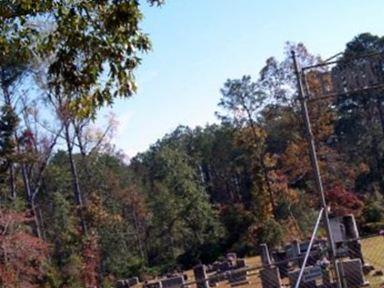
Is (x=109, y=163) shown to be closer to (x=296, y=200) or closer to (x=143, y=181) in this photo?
(x=143, y=181)

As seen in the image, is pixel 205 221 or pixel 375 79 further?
pixel 205 221

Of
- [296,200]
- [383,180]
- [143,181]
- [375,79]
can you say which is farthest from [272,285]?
[143,181]

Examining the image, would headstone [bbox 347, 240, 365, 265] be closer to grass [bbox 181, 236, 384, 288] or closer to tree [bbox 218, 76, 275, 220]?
grass [bbox 181, 236, 384, 288]

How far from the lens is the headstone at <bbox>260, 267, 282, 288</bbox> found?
20.3 metres

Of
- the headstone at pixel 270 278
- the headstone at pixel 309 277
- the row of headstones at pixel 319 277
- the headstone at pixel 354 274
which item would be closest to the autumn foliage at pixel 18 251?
the headstone at pixel 270 278

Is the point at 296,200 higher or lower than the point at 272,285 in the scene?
higher

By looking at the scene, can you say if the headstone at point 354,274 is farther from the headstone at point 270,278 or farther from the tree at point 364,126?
the tree at point 364,126

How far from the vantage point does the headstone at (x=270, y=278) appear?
20.3m

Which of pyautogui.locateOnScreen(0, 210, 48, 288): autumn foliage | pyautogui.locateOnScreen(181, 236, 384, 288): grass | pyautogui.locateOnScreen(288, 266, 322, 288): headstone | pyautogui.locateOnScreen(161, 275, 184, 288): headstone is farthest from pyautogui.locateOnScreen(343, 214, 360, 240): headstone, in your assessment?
pyautogui.locateOnScreen(0, 210, 48, 288): autumn foliage

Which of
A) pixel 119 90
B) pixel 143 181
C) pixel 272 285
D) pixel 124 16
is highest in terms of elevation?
pixel 143 181

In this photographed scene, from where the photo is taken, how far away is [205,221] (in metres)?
45.4

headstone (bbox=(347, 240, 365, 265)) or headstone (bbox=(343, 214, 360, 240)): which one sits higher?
headstone (bbox=(343, 214, 360, 240))

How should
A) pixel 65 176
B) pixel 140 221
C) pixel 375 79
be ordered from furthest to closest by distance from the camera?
pixel 65 176, pixel 140 221, pixel 375 79

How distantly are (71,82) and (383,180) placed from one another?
43.8m
